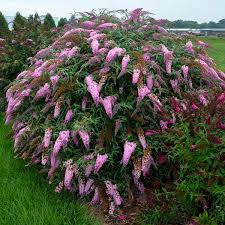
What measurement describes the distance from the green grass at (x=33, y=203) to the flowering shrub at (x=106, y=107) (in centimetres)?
13

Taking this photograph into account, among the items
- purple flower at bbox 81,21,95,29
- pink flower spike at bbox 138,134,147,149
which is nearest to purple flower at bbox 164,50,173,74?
pink flower spike at bbox 138,134,147,149

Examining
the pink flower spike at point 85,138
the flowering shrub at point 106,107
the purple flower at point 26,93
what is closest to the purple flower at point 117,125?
the flowering shrub at point 106,107

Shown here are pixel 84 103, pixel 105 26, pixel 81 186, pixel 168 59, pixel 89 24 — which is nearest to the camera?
pixel 81 186

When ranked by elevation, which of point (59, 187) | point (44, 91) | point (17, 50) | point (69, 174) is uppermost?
point (44, 91)

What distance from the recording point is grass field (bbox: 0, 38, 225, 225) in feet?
11.8

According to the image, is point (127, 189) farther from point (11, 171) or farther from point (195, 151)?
point (11, 171)

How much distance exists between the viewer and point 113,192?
3885mm

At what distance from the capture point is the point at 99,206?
13.1 ft

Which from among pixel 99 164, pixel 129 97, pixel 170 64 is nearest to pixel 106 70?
pixel 129 97

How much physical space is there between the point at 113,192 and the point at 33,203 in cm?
61

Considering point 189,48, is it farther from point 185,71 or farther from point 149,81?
point 149,81

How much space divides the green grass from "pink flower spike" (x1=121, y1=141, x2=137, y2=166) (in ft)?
1.53

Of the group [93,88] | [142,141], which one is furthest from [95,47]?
[142,141]

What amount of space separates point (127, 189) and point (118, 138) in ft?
1.36
